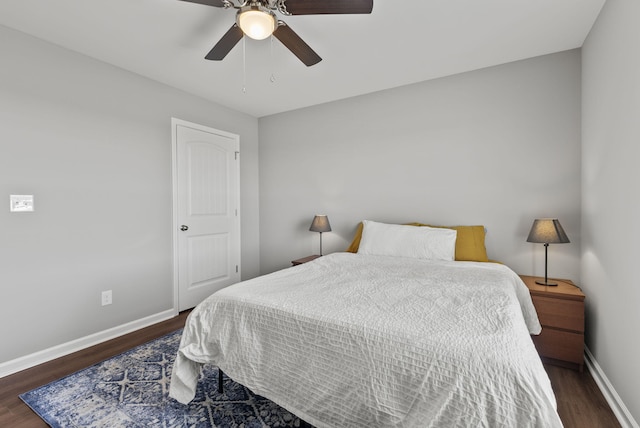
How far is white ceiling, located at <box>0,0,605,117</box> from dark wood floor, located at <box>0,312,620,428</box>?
2474mm

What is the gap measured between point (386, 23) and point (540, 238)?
77.9 inches

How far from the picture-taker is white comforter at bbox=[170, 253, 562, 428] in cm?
98

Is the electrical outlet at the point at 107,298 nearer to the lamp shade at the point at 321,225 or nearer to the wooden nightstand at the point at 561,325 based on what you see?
the lamp shade at the point at 321,225

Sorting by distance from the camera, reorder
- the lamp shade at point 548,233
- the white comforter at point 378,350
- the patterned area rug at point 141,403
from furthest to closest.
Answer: the lamp shade at point 548,233, the patterned area rug at point 141,403, the white comforter at point 378,350

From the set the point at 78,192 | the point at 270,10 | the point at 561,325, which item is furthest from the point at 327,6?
the point at 561,325

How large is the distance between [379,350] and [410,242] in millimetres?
1777

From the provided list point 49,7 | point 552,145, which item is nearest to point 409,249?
point 552,145

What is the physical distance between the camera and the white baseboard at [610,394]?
5.19 ft

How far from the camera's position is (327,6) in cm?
158

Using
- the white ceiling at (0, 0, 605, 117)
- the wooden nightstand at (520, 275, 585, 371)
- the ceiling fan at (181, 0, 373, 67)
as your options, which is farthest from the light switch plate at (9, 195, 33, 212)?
the wooden nightstand at (520, 275, 585, 371)

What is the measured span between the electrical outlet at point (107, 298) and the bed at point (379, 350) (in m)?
1.55

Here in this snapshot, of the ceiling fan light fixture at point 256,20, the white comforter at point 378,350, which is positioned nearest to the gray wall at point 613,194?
the white comforter at point 378,350

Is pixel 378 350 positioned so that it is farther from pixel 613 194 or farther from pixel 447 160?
pixel 447 160

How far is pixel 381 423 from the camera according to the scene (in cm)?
115
